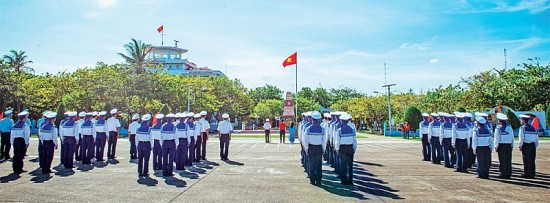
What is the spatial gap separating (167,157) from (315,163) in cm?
424

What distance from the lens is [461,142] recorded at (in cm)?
1145

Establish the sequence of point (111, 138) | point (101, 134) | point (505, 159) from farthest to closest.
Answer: point (111, 138) < point (101, 134) < point (505, 159)

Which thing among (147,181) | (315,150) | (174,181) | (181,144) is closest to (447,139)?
(315,150)

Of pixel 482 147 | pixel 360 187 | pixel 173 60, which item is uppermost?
pixel 173 60

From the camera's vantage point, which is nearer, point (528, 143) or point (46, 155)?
point (528, 143)

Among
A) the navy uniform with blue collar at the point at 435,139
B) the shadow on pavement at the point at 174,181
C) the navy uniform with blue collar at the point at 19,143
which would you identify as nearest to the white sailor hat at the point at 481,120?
the navy uniform with blue collar at the point at 435,139

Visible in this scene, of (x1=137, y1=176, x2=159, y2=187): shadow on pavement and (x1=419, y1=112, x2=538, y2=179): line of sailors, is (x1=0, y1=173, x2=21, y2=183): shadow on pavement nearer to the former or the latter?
(x1=137, y1=176, x2=159, y2=187): shadow on pavement

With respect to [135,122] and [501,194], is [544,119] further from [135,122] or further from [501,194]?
[135,122]

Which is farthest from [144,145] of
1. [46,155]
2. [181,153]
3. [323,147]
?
[323,147]

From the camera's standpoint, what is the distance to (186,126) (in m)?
11.8

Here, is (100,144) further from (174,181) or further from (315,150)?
(315,150)

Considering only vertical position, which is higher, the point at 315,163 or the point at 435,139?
the point at 435,139

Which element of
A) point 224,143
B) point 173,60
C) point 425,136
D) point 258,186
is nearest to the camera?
point 258,186

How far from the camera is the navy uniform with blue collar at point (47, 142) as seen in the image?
35.0 ft
